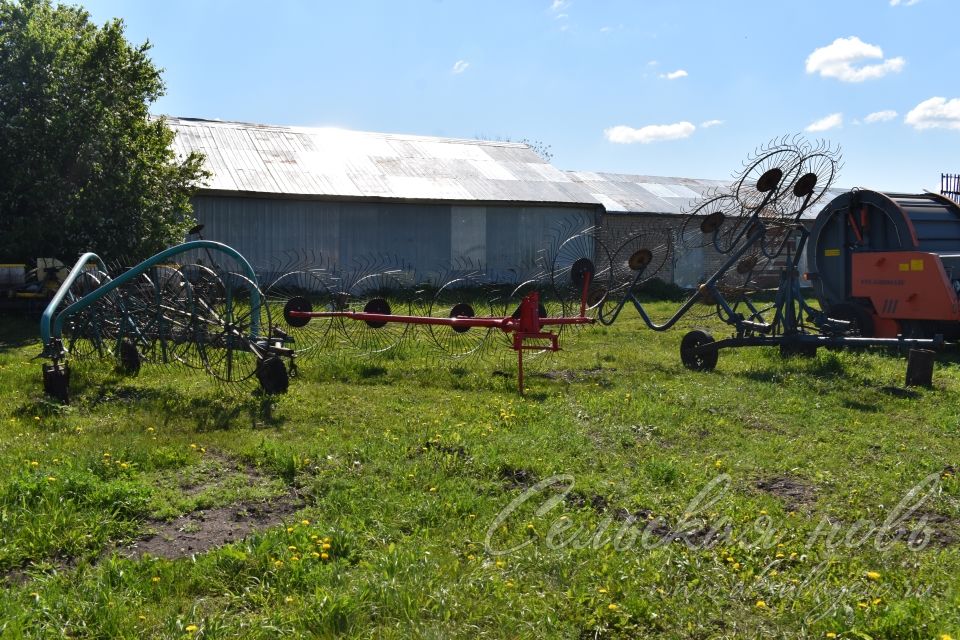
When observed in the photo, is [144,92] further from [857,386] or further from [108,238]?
[857,386]

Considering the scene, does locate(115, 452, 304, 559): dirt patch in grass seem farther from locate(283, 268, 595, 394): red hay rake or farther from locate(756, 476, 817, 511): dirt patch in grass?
locate(283, 268, 595, 394): red hay rake

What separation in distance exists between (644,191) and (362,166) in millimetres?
10542

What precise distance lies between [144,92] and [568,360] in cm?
1080

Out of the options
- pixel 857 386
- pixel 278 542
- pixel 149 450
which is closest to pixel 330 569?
pixel 278 542

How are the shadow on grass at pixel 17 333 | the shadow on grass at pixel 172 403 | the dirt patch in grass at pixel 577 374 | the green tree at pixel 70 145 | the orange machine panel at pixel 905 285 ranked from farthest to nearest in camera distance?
1. the green tree at pixel 70 145
2. the shadow on grass at pixel 17 333
3. the orange machine panel at pixel 905 285
4. the dirt patch in grass at pixel 577 374
5. the shadow on grass at pixel 172 403

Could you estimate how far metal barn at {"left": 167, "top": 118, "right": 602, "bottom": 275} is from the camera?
2061 centimetres

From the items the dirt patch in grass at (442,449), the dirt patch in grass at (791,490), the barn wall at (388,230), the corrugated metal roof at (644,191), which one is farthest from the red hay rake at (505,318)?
the corrugated metal roof at (644,191)

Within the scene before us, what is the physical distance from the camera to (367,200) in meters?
21.5

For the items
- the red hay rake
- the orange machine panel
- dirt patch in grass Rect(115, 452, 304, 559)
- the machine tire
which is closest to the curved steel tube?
the red hay rake

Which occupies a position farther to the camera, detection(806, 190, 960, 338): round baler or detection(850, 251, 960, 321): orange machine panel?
detection(806, 190, 960, 338): round baler

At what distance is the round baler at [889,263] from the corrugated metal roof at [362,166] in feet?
37.7

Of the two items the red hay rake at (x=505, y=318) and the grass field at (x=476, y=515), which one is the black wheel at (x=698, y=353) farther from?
the grass field at (x=476, y=515)

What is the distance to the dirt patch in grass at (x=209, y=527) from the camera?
169 inches

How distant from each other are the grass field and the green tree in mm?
7418
